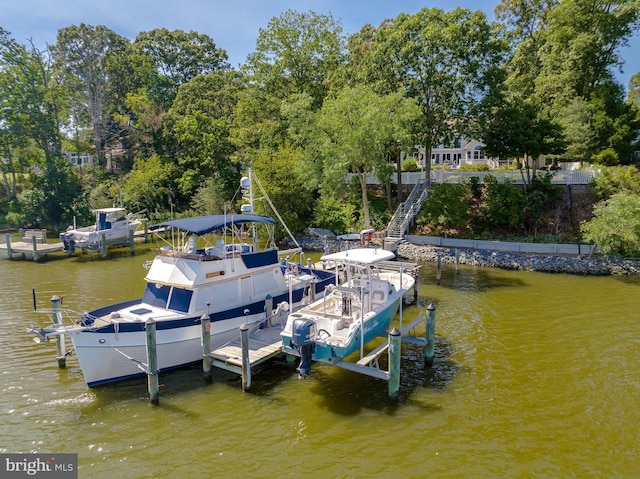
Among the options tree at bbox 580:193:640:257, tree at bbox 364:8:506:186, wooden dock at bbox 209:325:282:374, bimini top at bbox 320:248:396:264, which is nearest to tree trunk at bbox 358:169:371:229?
tree at bbox 364:8:506:186

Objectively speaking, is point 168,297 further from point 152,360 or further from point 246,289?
point 152,360

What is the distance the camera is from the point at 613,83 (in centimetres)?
3862

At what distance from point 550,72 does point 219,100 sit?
36507 millimetres

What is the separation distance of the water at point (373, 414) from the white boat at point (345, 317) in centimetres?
148

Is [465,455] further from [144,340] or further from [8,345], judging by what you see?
[8,345]

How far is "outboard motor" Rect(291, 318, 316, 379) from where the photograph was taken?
1184cm

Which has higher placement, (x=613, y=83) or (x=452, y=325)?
(x=613, y=83)

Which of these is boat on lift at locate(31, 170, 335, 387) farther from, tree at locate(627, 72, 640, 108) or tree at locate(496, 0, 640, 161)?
tree at locate(627, 72, 640, 108)

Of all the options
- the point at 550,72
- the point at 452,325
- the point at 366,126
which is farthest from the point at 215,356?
the point at 550,72

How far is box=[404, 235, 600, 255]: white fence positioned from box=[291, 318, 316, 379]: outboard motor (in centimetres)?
2072

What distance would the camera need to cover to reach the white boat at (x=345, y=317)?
470 inches

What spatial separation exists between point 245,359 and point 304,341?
190 centimetres

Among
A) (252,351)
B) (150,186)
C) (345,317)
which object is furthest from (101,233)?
(345,317)

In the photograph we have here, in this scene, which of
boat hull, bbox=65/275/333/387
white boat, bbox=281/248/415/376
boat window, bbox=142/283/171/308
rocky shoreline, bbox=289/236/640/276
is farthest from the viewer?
rocky shoreline, bbox=289/236/640/276
